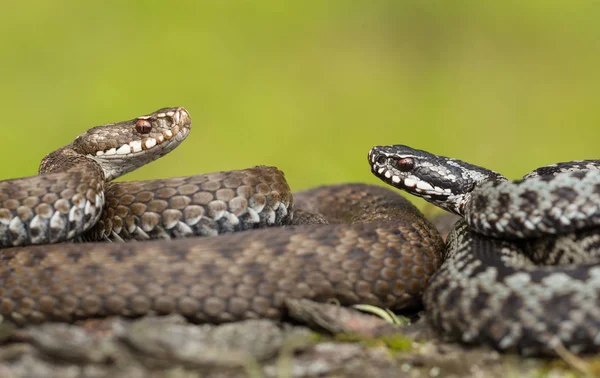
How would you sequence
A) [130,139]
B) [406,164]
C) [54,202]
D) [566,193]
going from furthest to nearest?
1. [406,164]
2. [130,139]
3. [54,202]
4. [566,193]

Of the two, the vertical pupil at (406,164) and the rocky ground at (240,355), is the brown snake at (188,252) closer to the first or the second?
the rocky ground at (240,355)

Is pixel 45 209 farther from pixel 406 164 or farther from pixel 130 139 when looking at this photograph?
pixel 406 164

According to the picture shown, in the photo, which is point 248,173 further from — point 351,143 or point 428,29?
point 428,29

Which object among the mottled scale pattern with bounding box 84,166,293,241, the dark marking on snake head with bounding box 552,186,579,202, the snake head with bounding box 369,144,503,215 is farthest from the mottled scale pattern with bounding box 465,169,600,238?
the mottled scale pattern with bounding box 84,166,293,241

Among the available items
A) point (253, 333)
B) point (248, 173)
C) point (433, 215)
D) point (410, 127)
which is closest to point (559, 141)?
point (410, 127)

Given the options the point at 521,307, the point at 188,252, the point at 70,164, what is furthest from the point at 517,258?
the point at 70,164

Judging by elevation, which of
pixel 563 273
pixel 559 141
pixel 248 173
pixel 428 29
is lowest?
pixel 559 141
